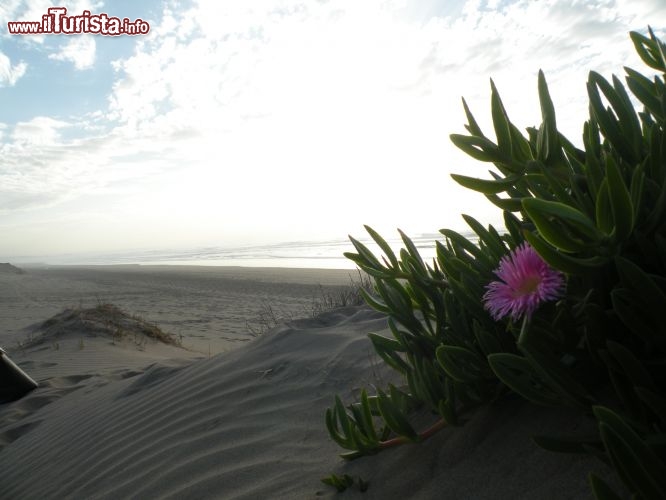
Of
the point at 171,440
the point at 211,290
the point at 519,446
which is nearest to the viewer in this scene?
the point at 519,446

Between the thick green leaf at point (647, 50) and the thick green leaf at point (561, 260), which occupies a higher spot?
the thick green leaf at point (647, 50)

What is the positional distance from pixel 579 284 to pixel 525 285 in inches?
9.4

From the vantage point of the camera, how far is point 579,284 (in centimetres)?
105

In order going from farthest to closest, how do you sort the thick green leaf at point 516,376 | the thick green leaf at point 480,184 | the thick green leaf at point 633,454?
1. the thick green leaf at point 480,184
2. the thick green leaf at point 516,376
3. the thick green leaf at point 633,454

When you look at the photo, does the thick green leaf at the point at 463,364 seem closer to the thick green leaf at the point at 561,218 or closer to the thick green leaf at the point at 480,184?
the thick green leaf at the point at 480,184

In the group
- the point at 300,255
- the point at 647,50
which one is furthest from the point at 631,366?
the point at 300,255

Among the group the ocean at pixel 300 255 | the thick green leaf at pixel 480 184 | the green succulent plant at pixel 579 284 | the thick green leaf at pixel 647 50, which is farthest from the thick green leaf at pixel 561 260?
the ocean at pixel 300 255

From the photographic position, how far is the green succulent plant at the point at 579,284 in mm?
814

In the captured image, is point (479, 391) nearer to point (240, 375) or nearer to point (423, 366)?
point (423, 366)

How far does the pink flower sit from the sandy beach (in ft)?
1.47

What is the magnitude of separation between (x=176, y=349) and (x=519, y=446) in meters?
5.73

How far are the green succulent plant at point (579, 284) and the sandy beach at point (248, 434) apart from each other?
0.35 feet

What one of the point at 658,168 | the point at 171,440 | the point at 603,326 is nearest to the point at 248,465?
the point at 171,440

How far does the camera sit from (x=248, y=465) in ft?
6.15
